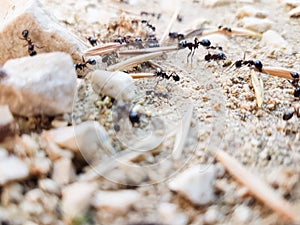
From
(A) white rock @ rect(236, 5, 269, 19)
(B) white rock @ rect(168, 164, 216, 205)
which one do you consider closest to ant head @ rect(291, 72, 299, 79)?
(B) white rock @ rect(168, 164, 216, 205)

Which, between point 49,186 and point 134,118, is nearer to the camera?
point 49,186

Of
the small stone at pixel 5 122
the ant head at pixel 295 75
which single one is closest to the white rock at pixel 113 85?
the small stone at pixel 5 122

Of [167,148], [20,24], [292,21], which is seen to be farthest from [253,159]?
[292,21]

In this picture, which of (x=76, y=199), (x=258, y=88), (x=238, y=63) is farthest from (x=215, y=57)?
(x=76, y=199)

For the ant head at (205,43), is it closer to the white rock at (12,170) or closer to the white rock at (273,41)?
the white rock at (273,41)

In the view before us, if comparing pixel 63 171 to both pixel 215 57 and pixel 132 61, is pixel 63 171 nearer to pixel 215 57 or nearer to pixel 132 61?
pixel 132 61

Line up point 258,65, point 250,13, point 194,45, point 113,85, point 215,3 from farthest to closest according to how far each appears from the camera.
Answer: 1. point 215,3
2. point 250,13
3. point 194,45
4. point 258,65
5. point 113,85

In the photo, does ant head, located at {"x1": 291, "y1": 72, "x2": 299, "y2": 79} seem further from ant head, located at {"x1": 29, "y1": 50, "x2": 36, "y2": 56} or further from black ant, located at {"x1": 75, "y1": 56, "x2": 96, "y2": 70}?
ant head, located at {"x1": 29, "y1": 50, "x2": 36, "y2": 56}
